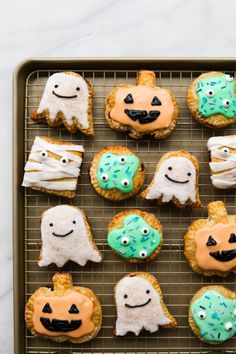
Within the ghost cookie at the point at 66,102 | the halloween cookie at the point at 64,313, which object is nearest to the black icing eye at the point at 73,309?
the halloween cookie at the point at 64,313

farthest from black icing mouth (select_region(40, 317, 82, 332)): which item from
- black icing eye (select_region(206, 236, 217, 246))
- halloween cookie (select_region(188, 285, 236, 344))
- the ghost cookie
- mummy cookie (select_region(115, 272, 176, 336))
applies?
the ghost cookie

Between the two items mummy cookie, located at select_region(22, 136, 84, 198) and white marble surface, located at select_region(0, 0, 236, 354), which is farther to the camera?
white marble surface, located at select_region(0, 0, 236, 354)

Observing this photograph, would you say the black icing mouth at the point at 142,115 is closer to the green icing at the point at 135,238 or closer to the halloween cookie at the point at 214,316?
the green icing at the point at 135,238

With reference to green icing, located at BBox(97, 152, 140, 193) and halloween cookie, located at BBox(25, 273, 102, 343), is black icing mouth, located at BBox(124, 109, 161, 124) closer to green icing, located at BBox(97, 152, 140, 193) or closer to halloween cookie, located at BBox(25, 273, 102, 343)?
green icing, located at BBox(97, 152, 140, 193)

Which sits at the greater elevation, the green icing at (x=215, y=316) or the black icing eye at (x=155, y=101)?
the black icing eye at (x=155, y=101)
